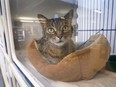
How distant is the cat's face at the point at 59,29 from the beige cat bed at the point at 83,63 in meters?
0.09

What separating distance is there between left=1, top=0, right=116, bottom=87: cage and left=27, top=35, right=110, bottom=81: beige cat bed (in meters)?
0.02

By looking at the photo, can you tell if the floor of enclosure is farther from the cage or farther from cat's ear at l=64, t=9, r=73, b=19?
cat's ear at l=64, t=9, r=73, b=19

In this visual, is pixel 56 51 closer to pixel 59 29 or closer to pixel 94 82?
pixel 59 29

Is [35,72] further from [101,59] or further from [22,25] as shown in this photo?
[22,25]

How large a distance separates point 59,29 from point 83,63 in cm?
18

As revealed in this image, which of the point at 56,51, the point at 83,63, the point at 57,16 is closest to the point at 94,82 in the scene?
the point at 83,63

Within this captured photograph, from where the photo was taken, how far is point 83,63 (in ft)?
1.60

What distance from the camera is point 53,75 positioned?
0.51 meters

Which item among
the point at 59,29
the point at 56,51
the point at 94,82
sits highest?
the point at 59,29

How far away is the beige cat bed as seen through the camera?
479mm

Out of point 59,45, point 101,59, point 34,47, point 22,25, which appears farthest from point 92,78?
point 22,25

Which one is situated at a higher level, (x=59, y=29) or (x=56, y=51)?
(x=59, y=29)

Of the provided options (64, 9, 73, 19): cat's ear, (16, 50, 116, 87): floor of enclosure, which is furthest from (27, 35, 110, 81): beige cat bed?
(64, 9, 73, 19): cat's ear

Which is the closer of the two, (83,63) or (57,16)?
(83,63)
